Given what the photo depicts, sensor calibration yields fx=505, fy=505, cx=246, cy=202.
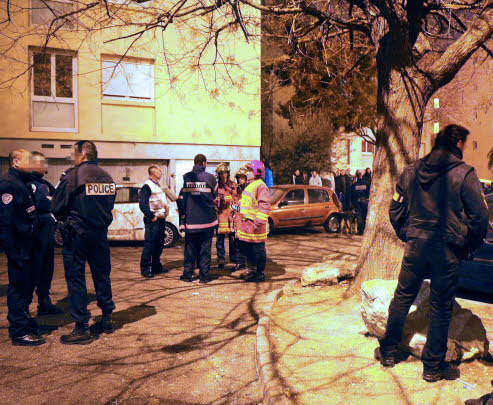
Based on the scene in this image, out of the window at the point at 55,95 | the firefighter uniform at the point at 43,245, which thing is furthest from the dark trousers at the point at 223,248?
the window at the point at 55,95

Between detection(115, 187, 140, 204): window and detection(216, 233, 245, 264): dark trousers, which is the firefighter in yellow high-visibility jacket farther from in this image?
detection(115, 187, 140, 204): window

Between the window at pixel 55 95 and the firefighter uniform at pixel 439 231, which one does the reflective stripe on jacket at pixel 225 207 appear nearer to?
the firefighter uniform at pixel 439 231

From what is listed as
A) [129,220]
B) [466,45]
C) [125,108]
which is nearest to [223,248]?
[129,220]

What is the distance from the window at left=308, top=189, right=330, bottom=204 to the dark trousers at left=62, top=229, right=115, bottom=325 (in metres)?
11.0

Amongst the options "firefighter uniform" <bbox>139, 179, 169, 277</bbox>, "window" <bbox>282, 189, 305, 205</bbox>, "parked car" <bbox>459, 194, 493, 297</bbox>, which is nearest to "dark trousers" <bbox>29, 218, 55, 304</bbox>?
"firefighter uniform" <bbox>139, 179, 169, 277</bbox>

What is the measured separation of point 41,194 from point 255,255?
11.5ft

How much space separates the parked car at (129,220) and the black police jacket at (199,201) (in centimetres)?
447

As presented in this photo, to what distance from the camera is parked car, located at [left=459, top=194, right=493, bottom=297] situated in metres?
6.68

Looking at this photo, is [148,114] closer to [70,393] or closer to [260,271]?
[260,271]

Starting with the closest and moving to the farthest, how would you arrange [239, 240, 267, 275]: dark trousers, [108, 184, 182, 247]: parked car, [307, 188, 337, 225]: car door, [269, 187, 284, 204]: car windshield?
[239, 240, 267, 275]: dark trousers → [108, 184, 182, 247]: parked car → [269, 187, 284, 204]: car windshield → [307, 188, 337, 225]: car door

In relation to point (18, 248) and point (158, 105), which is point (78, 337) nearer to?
point (18, 248)

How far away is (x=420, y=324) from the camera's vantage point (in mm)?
4523

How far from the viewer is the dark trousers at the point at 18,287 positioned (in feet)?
16.8

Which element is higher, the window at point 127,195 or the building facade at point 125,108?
the building facade at point 125,108
